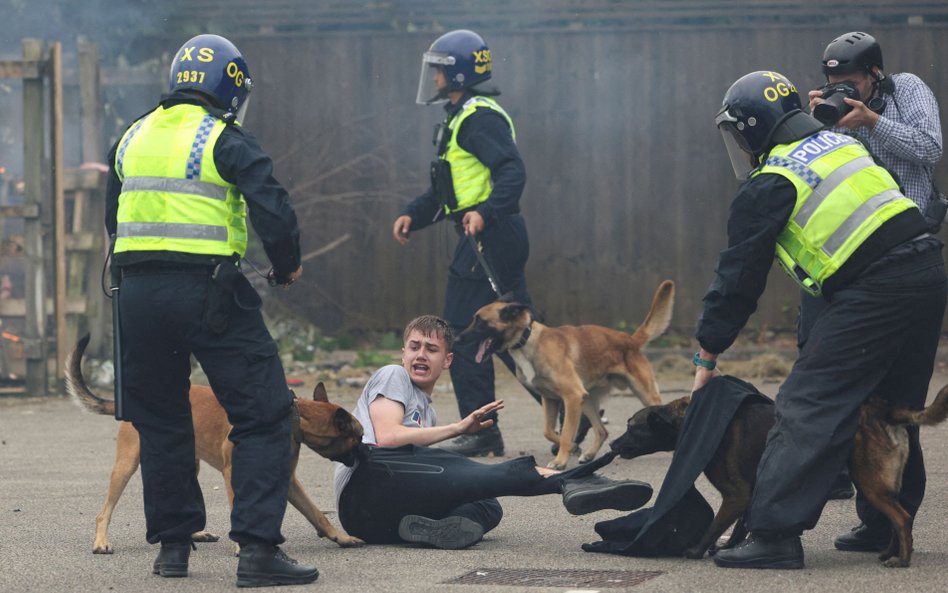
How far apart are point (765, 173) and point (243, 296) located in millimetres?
1939

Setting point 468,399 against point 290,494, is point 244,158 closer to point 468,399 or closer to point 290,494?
point 290,494

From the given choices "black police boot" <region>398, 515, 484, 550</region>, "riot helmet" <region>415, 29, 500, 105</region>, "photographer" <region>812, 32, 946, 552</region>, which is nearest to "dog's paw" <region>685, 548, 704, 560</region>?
"black police boot" <region>398, 515, 484, 550</region>

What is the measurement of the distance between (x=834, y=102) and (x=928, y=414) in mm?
1685

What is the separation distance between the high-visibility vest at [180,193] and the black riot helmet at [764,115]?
1889mm

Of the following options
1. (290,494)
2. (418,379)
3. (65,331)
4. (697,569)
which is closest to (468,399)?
(418,379)

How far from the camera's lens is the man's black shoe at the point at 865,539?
220 inches

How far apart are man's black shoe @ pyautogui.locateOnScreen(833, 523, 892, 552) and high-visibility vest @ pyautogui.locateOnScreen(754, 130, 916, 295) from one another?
3.36 ft

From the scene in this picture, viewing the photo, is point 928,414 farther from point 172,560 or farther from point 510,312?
point 510,312

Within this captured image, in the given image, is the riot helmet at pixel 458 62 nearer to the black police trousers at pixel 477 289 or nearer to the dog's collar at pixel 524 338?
the black police trousers at pixel 477 289

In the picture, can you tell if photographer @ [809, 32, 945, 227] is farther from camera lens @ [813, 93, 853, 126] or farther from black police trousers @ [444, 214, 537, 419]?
black police trousers @ [444, 214, 537, 419]

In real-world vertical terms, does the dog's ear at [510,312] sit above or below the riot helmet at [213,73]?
below

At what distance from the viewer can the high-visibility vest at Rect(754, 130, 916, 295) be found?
5199 millimetres

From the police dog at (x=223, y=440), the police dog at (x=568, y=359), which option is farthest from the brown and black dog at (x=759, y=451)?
the police dog at (x=568, y=359)

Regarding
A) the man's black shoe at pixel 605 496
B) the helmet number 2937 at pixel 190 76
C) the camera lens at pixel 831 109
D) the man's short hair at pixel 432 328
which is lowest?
the man's black shoe at pixel 605 496
